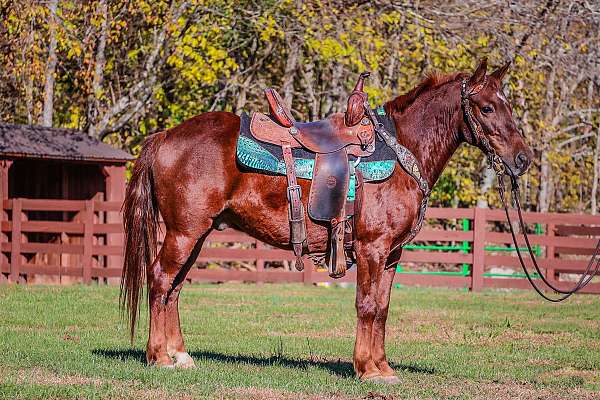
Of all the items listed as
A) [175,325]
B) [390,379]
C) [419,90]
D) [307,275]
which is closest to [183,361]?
[175,325]

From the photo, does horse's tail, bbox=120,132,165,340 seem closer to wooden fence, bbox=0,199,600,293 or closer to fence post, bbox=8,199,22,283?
wooden fence, bbox=0,199,600,293

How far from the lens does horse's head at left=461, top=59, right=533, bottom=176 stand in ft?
23.9

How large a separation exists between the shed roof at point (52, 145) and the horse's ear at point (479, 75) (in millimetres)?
10704

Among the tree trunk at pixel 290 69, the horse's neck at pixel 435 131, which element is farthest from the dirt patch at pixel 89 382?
the tree trunk at pixel 290 69

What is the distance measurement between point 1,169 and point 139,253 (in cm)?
973

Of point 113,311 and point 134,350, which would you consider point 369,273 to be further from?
point 113,311

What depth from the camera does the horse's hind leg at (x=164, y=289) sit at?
7.59 metres

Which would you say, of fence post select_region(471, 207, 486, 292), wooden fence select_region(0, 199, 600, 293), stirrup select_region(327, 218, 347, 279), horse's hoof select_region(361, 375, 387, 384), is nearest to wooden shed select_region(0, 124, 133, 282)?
wooden fence select_region(0, 199, 600, 293)

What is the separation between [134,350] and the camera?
879 cm

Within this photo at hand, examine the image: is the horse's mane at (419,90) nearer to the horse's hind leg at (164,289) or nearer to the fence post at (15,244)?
the horse's hind leg at (164,289)

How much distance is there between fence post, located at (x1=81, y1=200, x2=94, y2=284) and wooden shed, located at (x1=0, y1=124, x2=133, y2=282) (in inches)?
21.9

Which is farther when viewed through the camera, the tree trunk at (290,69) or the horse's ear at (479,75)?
the tree trunk at (290,69)

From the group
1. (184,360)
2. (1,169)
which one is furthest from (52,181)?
(184,360)

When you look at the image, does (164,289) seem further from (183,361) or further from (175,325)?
(183,361)
